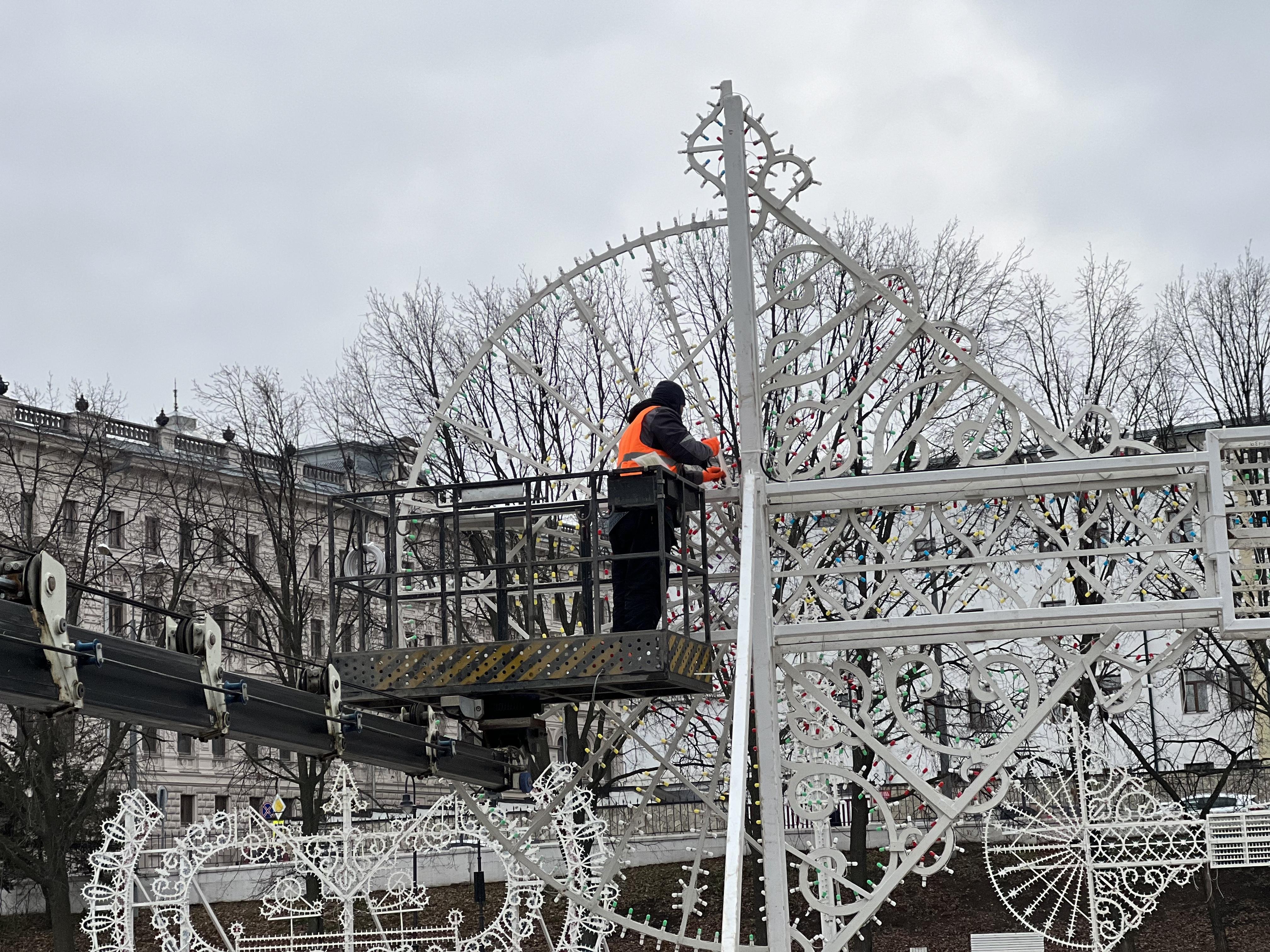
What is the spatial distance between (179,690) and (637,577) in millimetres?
3627

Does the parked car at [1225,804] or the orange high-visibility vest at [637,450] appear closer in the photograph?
the orange high-visibility vest at [637,450]

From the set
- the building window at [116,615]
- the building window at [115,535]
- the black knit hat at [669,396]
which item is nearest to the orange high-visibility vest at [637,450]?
the black knit hat at [669,396]

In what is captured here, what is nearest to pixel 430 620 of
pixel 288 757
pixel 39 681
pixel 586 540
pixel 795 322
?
pixel 288 757

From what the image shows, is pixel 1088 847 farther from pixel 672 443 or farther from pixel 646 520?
pixel 672 443

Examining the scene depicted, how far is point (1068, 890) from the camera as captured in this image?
29719mm

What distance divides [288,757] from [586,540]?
41537 millimetres

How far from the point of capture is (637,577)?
9.91 m

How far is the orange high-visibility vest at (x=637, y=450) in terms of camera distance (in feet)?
31.9

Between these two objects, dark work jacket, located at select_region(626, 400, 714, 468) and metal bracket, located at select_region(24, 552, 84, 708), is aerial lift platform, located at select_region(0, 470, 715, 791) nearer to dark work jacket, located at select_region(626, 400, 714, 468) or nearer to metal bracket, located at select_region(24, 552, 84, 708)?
dark work jacket, located at select_region(626, 400, 714, 468)

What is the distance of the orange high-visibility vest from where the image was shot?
9.73m

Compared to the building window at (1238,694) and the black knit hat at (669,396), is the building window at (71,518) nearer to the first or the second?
the building window at (1238,694)

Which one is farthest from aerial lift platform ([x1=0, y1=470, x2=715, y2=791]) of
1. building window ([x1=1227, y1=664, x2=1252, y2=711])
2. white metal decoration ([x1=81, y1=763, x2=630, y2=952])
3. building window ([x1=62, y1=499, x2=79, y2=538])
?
building window ([x1=62, y1=499, x2=79, y2=538])

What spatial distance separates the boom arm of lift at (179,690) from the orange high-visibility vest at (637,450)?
2.34m

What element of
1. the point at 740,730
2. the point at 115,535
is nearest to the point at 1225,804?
the point at 740,730
